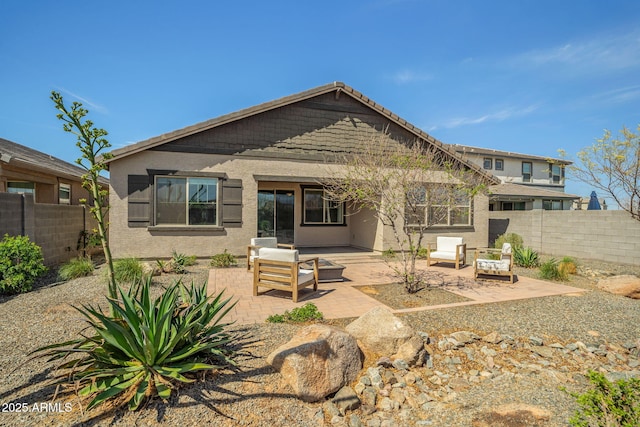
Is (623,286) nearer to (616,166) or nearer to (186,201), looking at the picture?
(616,166)

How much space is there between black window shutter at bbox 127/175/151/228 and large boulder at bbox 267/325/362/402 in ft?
27.8

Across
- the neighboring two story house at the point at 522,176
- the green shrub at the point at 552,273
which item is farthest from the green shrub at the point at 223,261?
the neighboring two story house at the point at 522,176

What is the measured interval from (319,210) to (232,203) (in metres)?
4.62

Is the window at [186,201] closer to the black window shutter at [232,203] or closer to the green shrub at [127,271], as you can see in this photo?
the black window shutter at [232,203]

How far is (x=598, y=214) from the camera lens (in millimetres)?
11977

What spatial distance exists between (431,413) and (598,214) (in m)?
13.0

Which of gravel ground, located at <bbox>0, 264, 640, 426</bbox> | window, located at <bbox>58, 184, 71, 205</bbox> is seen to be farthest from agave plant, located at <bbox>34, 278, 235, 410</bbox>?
window, located at <bbox>58, 184, 71, 205</bbox>

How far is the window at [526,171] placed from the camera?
95.5 feet

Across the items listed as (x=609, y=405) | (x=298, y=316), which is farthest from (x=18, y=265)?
(x=609, y=405)

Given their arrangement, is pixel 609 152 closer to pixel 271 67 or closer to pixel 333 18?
pixel 333 18

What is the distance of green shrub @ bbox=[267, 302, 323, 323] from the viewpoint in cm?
517

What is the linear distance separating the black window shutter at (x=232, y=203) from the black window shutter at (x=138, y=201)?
2370 mm

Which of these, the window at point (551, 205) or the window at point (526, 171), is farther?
the window at point (526, 171)

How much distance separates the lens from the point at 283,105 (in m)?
11.6
